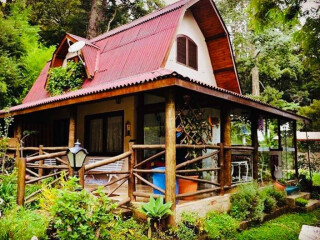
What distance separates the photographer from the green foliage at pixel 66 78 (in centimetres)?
1070

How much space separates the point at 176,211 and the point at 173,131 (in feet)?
4.90

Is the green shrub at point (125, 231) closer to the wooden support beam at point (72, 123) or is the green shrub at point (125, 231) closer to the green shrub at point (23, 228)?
the green shrub at point (23, 228)

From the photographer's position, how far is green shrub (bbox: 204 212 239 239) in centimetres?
550

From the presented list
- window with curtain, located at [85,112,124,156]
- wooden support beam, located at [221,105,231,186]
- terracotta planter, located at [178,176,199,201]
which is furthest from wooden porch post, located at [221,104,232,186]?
window with curtain, located at [85,112,124,156]

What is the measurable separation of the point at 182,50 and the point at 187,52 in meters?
0.29

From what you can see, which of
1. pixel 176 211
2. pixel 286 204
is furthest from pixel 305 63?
pixel 176 211

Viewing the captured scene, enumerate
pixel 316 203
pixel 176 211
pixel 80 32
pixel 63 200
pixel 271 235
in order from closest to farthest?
pixel 63 200, pixel 176 211, pixel 271 235, pixel 316 203, pixel 80 32

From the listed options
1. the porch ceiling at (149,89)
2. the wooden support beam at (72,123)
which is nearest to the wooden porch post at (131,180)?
the porch ceiling at (149,89)

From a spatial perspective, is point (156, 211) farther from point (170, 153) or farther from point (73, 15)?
point (73, 15)

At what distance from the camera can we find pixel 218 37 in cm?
1092

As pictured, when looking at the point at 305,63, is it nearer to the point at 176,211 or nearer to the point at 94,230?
the point at 176,211

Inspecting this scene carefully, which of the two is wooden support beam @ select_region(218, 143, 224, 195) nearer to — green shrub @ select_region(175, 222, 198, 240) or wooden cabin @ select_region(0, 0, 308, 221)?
wooden cabin @ select_region(0, 0, 308, 221)

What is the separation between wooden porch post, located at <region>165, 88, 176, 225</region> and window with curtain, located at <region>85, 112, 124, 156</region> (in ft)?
14.0

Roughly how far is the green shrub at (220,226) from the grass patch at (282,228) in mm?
193
